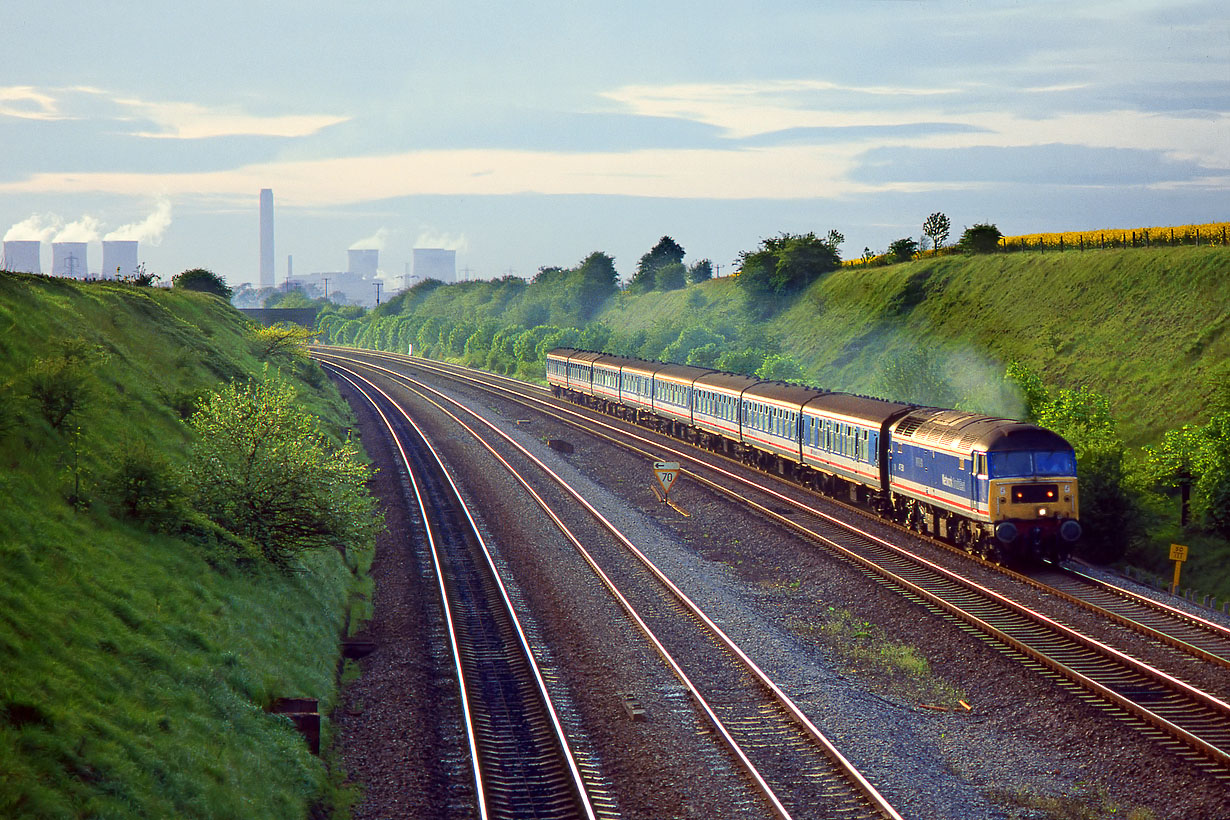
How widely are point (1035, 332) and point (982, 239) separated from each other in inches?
996

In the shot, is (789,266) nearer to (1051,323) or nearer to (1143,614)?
(1051,323)

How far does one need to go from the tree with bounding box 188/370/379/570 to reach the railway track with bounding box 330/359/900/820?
6.44 meters

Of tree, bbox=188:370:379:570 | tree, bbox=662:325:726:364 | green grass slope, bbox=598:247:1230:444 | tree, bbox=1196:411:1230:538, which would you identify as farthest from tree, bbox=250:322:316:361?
tree, bbox=1196:411:1230:538

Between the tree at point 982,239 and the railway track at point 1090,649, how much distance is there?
195ft

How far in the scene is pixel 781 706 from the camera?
16047 millimetres

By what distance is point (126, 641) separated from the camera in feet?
47.1

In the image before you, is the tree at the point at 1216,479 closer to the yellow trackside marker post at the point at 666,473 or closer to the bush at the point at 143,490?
the yellow trackside marker post at the point at 666,473

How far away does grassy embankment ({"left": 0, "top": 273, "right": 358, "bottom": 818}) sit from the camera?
434 inches

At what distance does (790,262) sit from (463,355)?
39185mm

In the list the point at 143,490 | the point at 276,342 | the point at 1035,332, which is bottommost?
the point at 143,490

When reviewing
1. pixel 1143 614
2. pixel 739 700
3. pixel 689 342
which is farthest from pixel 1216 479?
pixel 689 342

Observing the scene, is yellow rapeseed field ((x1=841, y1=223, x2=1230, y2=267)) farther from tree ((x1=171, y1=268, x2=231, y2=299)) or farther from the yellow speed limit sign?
tree ((x1=171, y1=268, x2=231, y2=299))

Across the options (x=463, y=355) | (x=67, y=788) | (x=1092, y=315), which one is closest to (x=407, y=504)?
(x=67, y=788)

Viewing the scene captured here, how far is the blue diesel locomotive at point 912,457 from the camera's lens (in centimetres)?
2483
